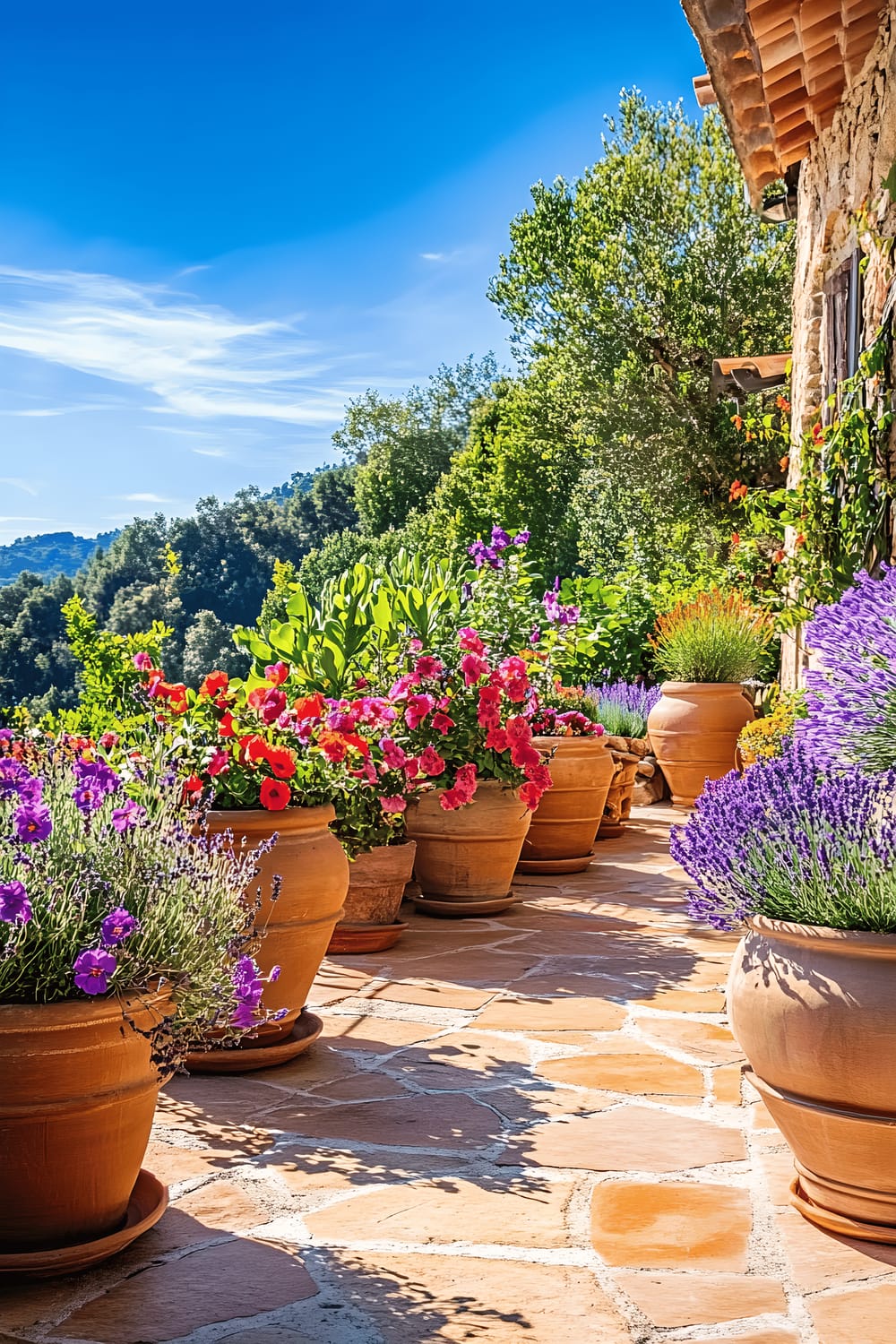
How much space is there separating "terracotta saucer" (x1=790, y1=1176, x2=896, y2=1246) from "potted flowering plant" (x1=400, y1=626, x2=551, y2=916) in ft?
8.73

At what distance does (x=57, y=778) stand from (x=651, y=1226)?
1512 mm

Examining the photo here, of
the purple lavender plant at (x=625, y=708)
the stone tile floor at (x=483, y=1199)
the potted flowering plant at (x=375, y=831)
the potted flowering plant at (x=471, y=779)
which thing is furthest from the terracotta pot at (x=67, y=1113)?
the purple lavender plant at (x=625, y=708)

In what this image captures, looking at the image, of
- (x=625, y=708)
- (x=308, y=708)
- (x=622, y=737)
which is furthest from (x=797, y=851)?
(x=625, y=708)

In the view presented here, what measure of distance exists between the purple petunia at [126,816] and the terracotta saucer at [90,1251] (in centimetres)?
71

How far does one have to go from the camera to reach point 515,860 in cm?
537

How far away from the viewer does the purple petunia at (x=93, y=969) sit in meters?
1.95

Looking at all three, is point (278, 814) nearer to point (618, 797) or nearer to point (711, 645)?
point (618, 797)

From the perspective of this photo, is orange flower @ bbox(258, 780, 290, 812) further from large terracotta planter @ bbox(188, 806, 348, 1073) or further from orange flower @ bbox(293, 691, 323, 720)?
orange flower @ bbox(293, 691, 323, 720)

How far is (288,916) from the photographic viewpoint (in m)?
3.27

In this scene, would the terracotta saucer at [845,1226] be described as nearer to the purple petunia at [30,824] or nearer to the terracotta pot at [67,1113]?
the terracotta pot at [67,1113]

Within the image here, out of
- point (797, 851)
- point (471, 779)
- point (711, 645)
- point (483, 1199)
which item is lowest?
point (483, 1199)

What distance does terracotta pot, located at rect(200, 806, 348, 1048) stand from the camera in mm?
3258

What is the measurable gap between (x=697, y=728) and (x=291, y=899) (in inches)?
205

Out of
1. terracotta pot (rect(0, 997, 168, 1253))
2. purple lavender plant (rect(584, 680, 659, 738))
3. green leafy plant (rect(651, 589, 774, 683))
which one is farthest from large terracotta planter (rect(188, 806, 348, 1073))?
green leafy plant (rect(651, 589, 774, 683))
